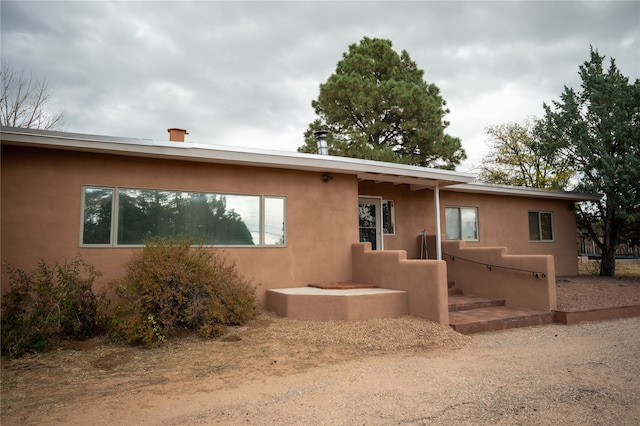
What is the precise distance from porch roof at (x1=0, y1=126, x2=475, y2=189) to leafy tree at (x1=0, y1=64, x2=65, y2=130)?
11.4m

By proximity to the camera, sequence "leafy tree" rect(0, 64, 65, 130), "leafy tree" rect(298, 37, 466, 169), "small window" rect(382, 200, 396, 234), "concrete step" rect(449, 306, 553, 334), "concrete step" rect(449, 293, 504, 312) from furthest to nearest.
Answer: "leafy tree" rect(298, 37, 466, 169)
"leafy tree" rect(0, 64, 65, 130)
"small window" rect(382, 200, 396, 234)
"concrete step" rect(449, 293, 504, 312)
"concrete step" rect(449, 306, 553, 334)

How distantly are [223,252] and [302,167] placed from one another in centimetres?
241

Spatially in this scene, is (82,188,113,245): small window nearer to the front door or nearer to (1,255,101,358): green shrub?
(1,255,101,358): green shrub

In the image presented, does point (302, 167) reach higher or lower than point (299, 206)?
higher

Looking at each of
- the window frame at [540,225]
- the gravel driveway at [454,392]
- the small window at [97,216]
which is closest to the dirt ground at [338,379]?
the gravel driveway at [454,392]

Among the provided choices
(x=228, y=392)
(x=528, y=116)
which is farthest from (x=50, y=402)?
(x=528, y=116)

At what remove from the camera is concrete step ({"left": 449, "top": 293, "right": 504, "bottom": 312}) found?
8.66m

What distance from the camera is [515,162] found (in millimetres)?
26969

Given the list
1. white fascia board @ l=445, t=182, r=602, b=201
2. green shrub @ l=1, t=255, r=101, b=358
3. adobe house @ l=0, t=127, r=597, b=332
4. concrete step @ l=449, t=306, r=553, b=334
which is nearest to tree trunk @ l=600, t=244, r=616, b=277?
white fascia board @ l=445, t=182, r=602, b=201

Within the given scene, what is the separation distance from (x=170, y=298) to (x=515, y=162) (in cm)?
2562

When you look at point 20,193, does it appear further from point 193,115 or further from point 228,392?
point 193,115

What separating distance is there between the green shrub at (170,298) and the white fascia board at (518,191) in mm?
7724

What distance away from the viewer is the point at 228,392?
4.34 meters

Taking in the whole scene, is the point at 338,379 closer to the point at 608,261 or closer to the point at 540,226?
the point at 540,226
